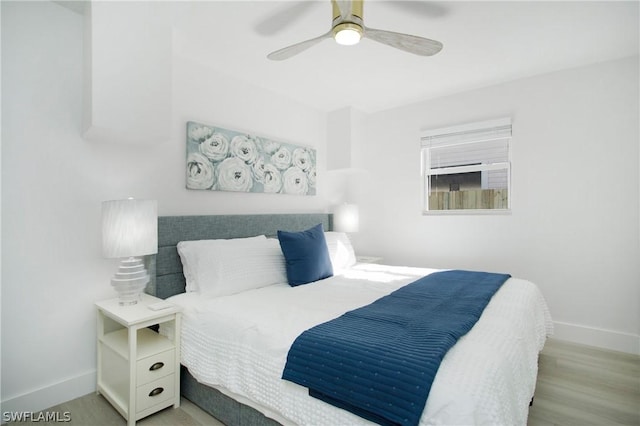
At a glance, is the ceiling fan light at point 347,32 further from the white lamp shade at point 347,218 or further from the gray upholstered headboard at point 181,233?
the white lamp shade at point 347,218

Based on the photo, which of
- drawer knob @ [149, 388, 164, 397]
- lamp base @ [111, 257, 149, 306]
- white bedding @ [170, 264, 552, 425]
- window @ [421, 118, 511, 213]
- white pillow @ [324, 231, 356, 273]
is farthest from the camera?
window @ [421, 118, 511, 213]

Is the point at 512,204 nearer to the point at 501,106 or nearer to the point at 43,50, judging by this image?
the point at 501,106

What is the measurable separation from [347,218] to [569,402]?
254 centimetres

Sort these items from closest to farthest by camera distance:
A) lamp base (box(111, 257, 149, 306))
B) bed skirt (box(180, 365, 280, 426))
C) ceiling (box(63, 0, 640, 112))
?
bed skirt (box(180, 365, 280, 426)) < lamp base (box(111, 257, 149, 306)) < ceiling (box(63, 0, 640, 112))

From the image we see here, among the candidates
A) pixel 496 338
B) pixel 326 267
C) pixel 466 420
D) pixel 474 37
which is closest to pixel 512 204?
pixel 474 37

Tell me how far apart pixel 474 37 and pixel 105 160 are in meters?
2.75

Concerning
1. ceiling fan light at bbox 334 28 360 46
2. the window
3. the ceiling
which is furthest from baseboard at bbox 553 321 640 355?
ceiling fan light at bbox 334 28 360 46

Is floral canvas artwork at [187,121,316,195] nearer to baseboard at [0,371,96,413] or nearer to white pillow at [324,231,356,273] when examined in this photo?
white pillow at [324,231,356,273]

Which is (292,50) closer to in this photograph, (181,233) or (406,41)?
(406,41)

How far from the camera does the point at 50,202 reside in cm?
207

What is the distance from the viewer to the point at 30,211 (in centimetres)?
200

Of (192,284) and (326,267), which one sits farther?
(326,267)

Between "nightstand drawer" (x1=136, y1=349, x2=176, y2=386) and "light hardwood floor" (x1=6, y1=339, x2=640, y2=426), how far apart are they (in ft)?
0.77

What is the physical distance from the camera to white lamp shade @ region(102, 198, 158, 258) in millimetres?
1979
